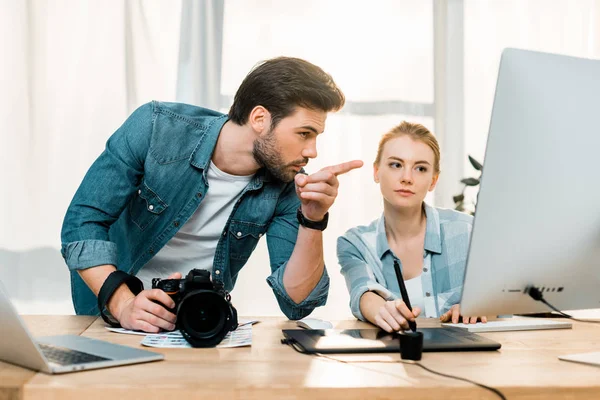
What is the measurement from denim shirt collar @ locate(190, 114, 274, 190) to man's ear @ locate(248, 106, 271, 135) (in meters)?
0.08

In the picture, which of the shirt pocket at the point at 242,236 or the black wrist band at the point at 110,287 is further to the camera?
the shirt pocket at the point at 242,236

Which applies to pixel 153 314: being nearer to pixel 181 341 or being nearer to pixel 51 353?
pixel 181 341

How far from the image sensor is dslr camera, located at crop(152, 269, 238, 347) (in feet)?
3.07

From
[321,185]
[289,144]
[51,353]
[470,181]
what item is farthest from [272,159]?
[470,181]

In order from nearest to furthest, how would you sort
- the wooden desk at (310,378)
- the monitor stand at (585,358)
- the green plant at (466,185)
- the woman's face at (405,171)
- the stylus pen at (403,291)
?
the wooden desk at (310,378) → the monitor stand at (585,358) → the stylus pen at (403,291) → the woman's face at (405,171) → the green plant at (466,185)

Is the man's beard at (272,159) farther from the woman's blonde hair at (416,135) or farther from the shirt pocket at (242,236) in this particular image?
the woman's blonde hair at (416,135)

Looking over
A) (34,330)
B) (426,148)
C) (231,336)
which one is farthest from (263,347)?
(426,148)

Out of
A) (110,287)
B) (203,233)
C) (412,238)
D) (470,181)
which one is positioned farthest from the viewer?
(470,181)

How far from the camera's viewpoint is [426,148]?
1882 millimetres

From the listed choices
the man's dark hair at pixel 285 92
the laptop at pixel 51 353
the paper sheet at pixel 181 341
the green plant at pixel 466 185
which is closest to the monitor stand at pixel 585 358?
the paper sheet at pixel 181 341

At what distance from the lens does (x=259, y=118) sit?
163 centimetres

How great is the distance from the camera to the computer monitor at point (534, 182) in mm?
785

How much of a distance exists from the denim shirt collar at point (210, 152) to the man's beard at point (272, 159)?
35mm

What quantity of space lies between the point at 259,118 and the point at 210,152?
0.53 ft
